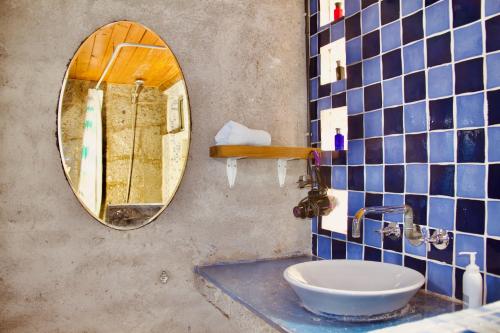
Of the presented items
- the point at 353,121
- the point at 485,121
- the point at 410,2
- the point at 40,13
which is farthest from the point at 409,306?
the point at 40,13

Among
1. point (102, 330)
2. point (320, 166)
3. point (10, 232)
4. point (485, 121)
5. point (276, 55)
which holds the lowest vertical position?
point (102, 330)

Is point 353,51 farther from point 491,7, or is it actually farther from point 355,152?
point 491,7

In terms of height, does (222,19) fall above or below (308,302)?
above

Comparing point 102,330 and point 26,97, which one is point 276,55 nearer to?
point 26,97

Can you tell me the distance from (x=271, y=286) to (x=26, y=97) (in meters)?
1.23

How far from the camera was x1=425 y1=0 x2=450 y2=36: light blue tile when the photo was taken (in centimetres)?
146

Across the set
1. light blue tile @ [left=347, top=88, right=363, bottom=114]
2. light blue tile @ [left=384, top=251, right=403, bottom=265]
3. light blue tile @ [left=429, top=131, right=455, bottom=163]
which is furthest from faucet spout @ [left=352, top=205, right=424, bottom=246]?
light blue tile @ [left=347, top=88, right=363, bottom=114]

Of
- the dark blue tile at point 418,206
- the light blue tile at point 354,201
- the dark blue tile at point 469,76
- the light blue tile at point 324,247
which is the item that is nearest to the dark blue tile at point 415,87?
the dark blue tile at point 469,76

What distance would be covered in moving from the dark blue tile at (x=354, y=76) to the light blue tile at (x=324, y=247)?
771 mm

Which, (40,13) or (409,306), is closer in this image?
(409,306)

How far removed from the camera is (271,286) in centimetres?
161

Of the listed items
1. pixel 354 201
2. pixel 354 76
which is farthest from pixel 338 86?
pixel 354 201

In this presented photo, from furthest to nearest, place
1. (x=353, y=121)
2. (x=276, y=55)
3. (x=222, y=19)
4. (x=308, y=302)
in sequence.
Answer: (x=276, y=55), (x=222, y=19), (x=353, y=121), (x=308, y=302)

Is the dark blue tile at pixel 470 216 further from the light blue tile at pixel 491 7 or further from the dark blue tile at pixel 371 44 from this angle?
the dark blue tile at pixel 371 44
